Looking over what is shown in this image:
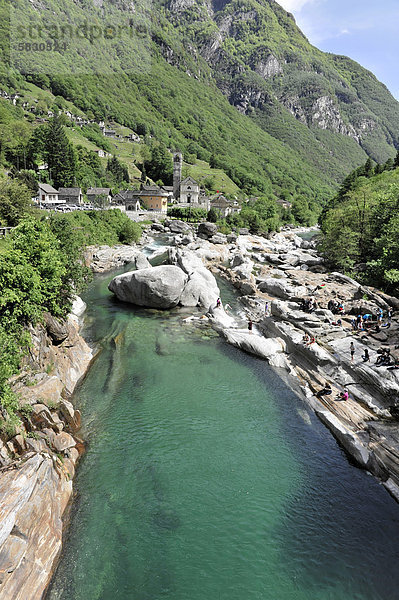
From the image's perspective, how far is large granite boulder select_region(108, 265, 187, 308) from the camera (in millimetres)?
38781

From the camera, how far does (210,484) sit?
16375 millimetres

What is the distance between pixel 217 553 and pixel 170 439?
6.75 meters

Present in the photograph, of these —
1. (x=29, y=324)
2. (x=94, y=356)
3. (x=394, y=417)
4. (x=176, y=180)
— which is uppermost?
(x=176, y=180)

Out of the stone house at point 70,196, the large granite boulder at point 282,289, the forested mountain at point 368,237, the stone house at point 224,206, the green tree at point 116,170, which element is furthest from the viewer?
the green tree at point 116,170

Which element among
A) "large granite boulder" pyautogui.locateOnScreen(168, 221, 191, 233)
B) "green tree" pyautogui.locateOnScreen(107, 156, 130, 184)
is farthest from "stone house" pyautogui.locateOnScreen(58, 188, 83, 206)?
"green tree" pyautogui.locateOnScreen(107, 156, 130, 184)

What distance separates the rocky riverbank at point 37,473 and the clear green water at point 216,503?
0.82m

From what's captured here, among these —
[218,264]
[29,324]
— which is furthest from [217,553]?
[218,264]

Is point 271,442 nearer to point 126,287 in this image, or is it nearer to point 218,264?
point 126,287

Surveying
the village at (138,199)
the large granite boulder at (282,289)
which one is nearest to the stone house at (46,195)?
the village at (138,199)

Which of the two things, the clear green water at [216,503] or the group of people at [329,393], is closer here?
the clear green water at [216,503]

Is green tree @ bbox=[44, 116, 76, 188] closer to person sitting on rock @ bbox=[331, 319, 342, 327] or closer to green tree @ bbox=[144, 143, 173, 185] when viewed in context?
green tree @ bbox=[144, 143, 173, 185]

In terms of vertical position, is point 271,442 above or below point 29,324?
below

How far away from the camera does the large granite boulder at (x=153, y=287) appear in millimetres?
38781

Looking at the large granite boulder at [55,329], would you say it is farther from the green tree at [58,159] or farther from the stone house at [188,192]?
the stone house at [188,192]
